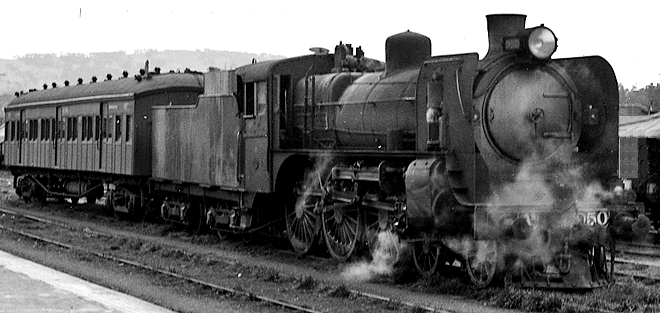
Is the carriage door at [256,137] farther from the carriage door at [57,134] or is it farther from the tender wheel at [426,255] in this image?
the carriage door at [57,134]

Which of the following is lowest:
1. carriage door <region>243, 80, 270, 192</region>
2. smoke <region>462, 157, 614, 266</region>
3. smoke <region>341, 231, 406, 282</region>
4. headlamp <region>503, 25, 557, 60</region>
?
smoke <region>341, 231, 406, 282</region>

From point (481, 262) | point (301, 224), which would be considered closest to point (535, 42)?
point (481, 262)

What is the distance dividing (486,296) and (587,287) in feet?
4.42

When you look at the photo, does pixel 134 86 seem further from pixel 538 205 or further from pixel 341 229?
pixel 538 205

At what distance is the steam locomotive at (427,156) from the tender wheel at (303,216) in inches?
1.4

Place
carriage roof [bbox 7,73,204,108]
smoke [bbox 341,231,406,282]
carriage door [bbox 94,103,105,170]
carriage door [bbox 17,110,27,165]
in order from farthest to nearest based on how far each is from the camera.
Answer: carriage door [bbox 17,110,27,165] < carriage door [bbox 94,103,105,170] < carriage roof [bbox 7,73,204,108] < smoke [bbox 341,231,406,282]

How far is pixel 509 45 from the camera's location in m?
12.2

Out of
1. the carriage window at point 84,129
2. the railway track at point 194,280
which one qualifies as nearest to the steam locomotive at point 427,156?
the railway track at point 194,280

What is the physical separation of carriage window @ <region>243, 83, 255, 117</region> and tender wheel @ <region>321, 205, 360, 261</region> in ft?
9.59

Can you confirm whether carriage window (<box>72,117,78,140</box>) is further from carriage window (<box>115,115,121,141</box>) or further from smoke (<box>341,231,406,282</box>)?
smoke (<box>341,231,406,282</box>)

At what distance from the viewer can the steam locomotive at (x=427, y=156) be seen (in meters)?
12.2

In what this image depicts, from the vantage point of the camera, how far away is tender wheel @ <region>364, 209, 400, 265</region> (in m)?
14.0

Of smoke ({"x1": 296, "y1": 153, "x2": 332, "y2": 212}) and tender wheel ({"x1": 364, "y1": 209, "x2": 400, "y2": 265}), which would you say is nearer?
tender wheel ({"x1": 364, "y1": 209, "x2": 400, "y2": 265})

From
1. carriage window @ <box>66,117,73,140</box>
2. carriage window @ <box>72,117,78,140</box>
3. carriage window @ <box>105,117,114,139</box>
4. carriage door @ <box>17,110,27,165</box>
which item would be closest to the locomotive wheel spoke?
carriage window @ <box>105,117,114,139</box>
